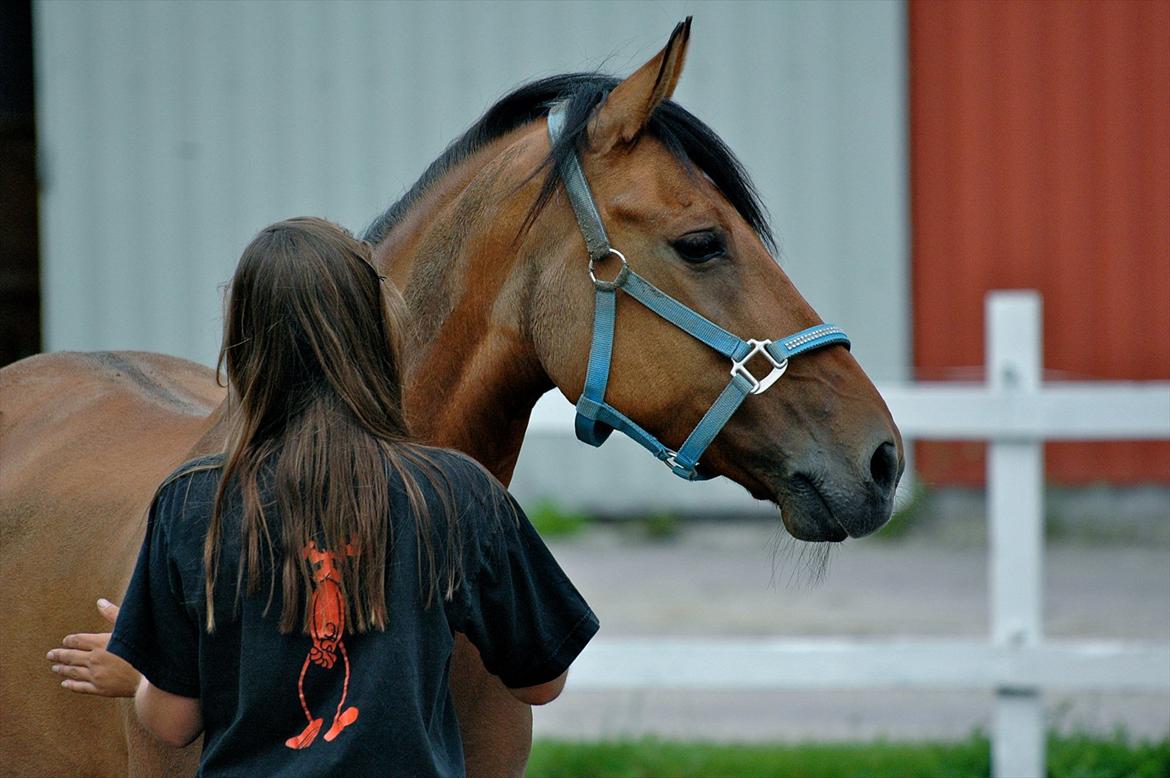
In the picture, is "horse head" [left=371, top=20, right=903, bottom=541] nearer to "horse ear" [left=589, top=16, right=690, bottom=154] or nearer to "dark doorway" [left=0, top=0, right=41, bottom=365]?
"horse ear" [left=589, top=16, right=690, bottom=154]

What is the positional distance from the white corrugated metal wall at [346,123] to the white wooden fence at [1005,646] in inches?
177

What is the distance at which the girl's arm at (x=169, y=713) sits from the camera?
169 centimetres

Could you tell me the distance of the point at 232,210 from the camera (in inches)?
342

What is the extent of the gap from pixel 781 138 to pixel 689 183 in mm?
6772

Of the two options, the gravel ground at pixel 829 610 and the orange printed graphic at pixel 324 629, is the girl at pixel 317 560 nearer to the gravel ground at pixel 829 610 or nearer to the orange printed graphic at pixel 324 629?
the orange printed graphic at pixel 324 629

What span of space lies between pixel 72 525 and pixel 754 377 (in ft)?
5.32

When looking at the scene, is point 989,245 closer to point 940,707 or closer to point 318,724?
point 940,707

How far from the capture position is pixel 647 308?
2086 mm

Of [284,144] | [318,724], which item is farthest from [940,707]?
[284,144]

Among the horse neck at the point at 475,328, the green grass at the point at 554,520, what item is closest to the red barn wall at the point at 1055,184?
the green grass at the point at 554,520

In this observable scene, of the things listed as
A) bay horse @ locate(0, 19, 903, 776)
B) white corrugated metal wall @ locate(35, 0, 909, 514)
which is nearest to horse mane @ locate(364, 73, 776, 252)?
bay horse @ locate(0, 19, 903, 776)

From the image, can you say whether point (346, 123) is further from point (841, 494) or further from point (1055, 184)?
point (841, 494)

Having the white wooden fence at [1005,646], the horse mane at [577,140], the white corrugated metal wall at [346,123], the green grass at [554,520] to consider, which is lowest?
the green grass at [554,520]

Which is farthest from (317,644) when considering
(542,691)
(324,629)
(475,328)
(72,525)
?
(72,525)
